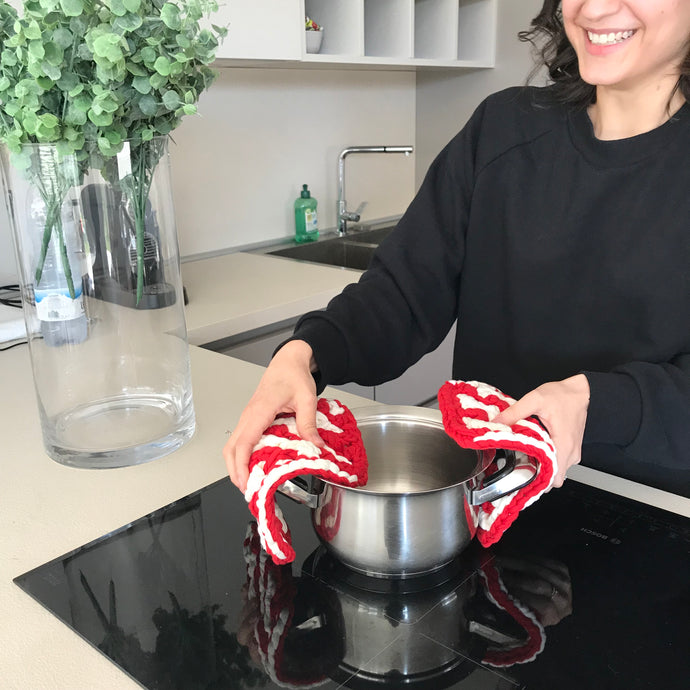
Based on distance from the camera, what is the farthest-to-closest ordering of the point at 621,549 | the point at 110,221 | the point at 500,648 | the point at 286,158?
the point at 286,158 < the point at 110,221 < the point at 621,549 < the point at 500,648

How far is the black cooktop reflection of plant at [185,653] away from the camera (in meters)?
0.57

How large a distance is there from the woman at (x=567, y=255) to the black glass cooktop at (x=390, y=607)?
0.14 metres

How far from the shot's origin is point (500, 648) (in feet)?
1.95

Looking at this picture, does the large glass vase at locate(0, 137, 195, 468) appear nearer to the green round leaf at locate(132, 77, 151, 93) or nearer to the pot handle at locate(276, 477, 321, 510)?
the green round leaf at locate(132, 77, 151, 93)

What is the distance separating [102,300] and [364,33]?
166 cm

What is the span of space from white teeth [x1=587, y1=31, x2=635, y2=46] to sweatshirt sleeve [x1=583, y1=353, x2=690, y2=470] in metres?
0.43

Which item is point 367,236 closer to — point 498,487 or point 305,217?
point 305,217

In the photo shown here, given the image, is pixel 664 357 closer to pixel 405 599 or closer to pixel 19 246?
pixel 405 599

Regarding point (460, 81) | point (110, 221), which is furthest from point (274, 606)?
point (460, 81)

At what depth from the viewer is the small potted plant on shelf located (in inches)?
29.0

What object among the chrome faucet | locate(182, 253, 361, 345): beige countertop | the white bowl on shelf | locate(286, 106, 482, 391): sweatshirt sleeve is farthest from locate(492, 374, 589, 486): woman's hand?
the chrome faucet

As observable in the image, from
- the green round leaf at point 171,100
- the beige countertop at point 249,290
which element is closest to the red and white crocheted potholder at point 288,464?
the green round leaf at point 171,100

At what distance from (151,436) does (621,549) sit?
55 centimetres

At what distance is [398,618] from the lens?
0.63m
